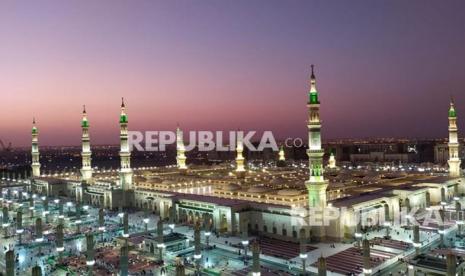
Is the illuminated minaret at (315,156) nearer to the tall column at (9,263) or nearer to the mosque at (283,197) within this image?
the mosque at (283,197)

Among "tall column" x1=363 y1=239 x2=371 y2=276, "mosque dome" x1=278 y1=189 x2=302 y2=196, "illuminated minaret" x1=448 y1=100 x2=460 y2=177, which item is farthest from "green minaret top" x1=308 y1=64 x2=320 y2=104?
"illuminated minaret" x1=448 y1=100 x2=460 y2=177

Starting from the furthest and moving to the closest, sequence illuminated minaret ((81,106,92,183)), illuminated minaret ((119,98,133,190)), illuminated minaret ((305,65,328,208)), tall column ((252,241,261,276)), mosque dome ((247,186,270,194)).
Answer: illuminated minaret ((81,106,92,183)) → illuminated minaret ((119,98,133,190)) → mosque dome ((247,186,270,194)) → illuminated minaret ((305,65,328,208)) → tall column ((252,241,261,276))

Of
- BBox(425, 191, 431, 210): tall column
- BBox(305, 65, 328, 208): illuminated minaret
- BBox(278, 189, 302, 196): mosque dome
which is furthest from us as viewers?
BBox(425, 191, 431, 210): tall column

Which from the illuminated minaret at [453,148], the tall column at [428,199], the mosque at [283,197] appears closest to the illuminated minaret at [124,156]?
the mosque at [283,197]

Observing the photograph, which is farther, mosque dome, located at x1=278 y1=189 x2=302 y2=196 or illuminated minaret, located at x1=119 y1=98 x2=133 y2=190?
illuminated minaret, located at x1=119 y1=98 x2=133 y2=190

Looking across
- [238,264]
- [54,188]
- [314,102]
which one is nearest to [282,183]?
[314,102]

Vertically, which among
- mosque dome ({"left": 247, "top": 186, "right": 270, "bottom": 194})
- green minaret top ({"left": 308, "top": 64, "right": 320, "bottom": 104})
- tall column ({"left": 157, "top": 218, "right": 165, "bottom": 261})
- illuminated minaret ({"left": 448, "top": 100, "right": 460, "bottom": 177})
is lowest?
tall column ({"left": 157, "top": 218, "right": 165, "bottom": 261})

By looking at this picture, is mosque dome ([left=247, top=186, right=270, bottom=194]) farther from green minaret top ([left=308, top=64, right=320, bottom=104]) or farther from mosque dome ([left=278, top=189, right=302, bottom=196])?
green minaret top ([left=308, top=64, right=320, bottom=104])

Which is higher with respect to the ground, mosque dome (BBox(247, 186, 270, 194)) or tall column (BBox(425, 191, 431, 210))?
mosque dome (BBox(247, 186, 270, 194))

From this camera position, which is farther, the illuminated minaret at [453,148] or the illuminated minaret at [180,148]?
the illuminated minaret at [180,148]
